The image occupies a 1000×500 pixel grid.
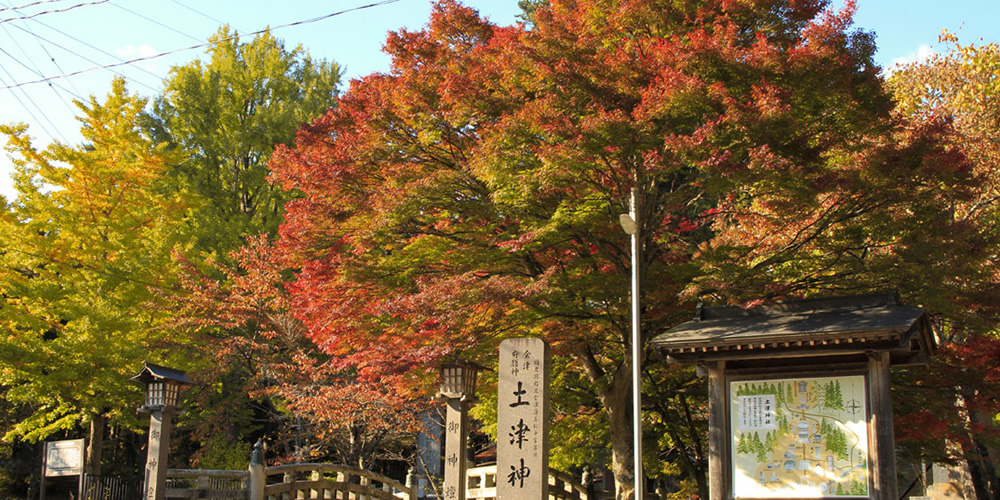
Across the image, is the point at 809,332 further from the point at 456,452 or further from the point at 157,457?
the point at 157,457

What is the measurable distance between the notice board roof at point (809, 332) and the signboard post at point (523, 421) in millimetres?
2138

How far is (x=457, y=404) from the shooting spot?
12969mm

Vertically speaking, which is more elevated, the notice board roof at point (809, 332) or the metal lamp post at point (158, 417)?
the notice board roof at point (809, 332)

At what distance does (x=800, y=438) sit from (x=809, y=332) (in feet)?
5.13

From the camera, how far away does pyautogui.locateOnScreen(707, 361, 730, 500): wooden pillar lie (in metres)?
11.8

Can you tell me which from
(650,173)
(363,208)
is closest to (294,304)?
(363,208)

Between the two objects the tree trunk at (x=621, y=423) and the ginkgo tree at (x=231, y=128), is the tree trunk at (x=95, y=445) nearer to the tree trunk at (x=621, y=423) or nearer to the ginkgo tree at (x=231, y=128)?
the ginkgo tree at (x=231, y=128)

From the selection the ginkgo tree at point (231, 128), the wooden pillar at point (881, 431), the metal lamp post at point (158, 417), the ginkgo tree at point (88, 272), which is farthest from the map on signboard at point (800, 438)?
the ginkgo tree at point (231, 128)

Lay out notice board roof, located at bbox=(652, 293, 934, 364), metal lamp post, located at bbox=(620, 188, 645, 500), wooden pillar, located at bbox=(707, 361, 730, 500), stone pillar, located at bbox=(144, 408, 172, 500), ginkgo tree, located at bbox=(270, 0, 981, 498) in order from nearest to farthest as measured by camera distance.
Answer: notice board roof, located at bbox=(652, 293, 934, 364) → wooden pillar, located at bbox=(707, 361, 730, 500) → metal lamp post, located at bbox=(620, 188, 645, 500) → ginkgo tree, located at bbox=(270, 0, 981, 498) → stone pillar, located at bbox=(144, 408, 172, 500)

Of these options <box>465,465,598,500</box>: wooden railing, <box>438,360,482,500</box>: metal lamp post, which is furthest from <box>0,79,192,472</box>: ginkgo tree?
<box>438,360,482,500</box>: metal lamp post

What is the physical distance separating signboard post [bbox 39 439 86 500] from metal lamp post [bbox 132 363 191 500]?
8.59 feet

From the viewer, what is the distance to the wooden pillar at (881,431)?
10742 mm

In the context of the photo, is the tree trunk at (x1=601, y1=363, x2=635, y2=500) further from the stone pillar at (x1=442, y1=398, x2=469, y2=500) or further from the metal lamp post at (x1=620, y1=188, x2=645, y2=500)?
the stone pillar at (x1=442, y1=398, x2=469, y2=500)

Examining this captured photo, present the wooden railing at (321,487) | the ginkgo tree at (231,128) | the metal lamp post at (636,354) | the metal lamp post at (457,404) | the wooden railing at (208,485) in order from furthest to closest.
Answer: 1. the ginkgo tree at (231,128)
2. the wooden railing at (321,487)
3. the wooden railing at (208,485)
4. the metal lamp post at (457,404)
5. the metal lamp post at (636,354)
